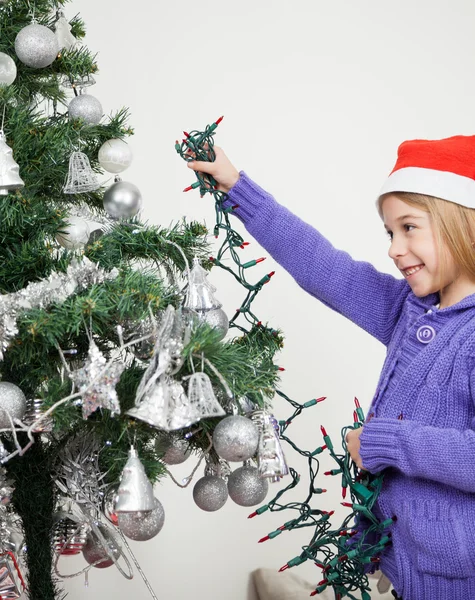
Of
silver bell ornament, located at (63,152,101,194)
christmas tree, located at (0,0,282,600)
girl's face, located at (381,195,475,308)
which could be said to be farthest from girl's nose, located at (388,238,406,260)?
silver bell ornament, located at (63,152,101,194)

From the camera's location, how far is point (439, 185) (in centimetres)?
118

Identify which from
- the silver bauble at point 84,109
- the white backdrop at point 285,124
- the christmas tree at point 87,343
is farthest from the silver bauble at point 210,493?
the white backdrop at point 285,124

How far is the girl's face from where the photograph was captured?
118 cm

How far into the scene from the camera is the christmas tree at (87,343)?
0.93m

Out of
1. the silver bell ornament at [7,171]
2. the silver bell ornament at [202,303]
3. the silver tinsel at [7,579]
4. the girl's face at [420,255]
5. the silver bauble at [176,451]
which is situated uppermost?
→ the silver bell ornament at [7,171]

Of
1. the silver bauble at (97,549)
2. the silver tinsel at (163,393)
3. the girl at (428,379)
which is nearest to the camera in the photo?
the silver tinsel at (163,393)

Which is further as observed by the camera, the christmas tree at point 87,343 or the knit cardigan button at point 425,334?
the knit cardigan button at point 425,334

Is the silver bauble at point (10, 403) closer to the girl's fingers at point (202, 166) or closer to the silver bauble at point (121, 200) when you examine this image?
the silver bauble at point (121, 200)

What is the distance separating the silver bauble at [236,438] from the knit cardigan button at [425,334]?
1.12 feet

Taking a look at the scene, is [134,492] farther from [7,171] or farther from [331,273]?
[331,273]

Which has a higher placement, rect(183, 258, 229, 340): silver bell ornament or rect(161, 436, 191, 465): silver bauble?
rect(183, 258, 229, 340): silver bell ornament

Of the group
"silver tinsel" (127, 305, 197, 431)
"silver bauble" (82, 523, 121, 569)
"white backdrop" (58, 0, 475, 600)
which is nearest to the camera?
"silver tinsel" (127, 305, 197, 431)

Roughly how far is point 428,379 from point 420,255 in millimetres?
184

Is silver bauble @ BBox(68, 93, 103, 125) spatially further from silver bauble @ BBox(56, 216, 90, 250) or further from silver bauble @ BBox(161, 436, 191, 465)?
silver bauble @ BBox(161, 436, 191, 465)
